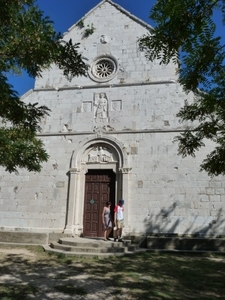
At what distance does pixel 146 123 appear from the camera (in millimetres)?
11141

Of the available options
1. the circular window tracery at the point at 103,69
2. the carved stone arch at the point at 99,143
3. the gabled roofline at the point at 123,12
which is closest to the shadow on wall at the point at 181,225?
the carved stone arch at the point at 99,143

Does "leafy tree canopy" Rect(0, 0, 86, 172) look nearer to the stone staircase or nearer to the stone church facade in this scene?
the stone staircase

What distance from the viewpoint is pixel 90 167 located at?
11312mm

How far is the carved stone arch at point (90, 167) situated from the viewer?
34.7ft

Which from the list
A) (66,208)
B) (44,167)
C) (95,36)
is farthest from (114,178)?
(95,36)

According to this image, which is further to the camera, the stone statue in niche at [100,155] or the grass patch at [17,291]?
the stone statue in niche at [100,155]

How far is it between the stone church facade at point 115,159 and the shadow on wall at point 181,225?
34 mm

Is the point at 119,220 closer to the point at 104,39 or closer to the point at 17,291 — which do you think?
the point at 17,291

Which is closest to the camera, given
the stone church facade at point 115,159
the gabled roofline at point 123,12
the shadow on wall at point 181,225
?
the shadow on wall at point 181,225

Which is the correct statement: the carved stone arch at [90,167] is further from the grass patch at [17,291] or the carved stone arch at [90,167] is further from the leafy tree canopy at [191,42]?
the leafy tree canopy at [191,42]

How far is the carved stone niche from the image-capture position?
36.7 ft

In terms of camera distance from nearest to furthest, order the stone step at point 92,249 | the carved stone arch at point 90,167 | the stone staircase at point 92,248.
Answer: the stone staircase at point 92,248
the stone step at point 92,249
the carved stone arch at point 90,167

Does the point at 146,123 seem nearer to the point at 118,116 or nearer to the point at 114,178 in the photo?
the point at 118,116

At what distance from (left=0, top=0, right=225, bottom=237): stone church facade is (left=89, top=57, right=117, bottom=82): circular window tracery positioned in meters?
0.04
